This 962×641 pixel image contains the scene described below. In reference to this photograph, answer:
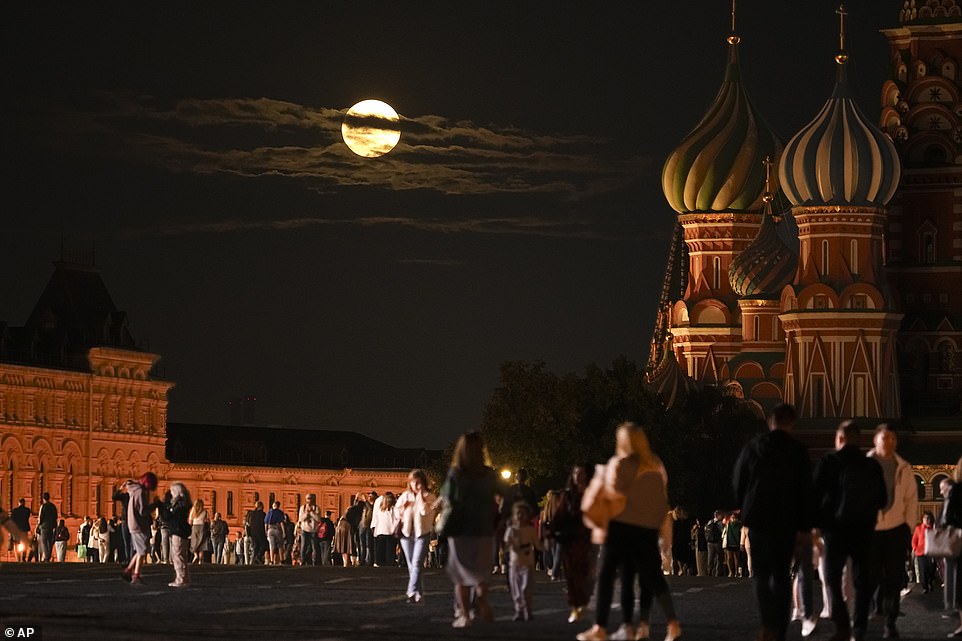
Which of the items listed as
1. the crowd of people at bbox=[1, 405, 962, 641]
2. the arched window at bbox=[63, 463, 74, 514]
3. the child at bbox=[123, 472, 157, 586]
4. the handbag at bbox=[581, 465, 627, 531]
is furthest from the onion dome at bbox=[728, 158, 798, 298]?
the handbag at bbox=[581, 465, 627, 531]

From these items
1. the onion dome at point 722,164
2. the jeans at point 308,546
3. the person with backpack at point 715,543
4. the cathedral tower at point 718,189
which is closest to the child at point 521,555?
the person with backpack at point 715,543

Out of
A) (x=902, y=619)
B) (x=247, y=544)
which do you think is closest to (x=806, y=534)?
(x=902, y=619)

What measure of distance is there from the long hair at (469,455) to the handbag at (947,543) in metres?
4.57

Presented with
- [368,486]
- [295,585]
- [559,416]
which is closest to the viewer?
[295,585]

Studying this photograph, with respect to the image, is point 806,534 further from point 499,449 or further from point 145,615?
point 499,449

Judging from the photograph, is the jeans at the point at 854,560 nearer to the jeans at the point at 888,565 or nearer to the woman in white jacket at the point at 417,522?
the jeans at the point at 888,565

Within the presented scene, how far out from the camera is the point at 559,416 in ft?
281

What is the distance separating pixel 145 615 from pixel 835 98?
90.8 m

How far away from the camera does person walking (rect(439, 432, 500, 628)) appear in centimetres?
2539

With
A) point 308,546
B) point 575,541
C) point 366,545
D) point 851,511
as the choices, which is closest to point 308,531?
point 308,546

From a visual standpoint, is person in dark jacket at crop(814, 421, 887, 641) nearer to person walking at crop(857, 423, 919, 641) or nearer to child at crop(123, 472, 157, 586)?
person walking at crop(857, 423, 919, 641)

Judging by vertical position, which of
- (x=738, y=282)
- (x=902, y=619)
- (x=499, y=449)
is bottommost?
(x=902, y=619)

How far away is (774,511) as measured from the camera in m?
22.3

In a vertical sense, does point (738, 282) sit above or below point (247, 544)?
above
